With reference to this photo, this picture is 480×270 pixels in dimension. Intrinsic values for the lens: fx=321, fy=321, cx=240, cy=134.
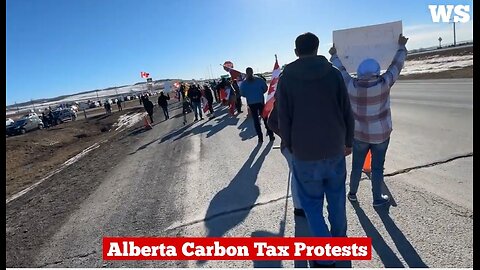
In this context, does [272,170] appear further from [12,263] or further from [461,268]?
[12,263]

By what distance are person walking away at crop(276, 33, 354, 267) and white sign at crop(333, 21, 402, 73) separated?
1409 mm

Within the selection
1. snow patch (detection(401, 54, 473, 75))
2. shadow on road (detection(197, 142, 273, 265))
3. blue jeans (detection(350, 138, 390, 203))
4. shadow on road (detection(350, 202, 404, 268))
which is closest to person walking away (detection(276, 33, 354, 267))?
shadow on road (detection(350, 202, 404, 268))

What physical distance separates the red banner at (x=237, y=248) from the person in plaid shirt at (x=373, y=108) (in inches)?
38.4

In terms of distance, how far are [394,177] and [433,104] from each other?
27.0 ft

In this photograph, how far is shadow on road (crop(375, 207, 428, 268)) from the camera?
9.15 feet

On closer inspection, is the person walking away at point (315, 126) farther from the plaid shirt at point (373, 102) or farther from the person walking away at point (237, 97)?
the person walking away at point (237, 97)

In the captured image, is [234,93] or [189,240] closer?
[189,240]

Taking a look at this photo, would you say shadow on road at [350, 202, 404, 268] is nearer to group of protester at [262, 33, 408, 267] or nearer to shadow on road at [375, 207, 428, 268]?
shadow on road at [375, 207, 428, 268]

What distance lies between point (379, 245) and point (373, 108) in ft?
4.67

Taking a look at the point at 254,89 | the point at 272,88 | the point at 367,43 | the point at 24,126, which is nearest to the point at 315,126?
the point at 367,43

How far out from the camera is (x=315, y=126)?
103 inches

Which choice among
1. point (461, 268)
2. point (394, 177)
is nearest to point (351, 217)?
point (461, 268)

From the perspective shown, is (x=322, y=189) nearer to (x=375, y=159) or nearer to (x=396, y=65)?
(x=375, y=159)

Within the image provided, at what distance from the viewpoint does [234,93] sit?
14688 millimetres
